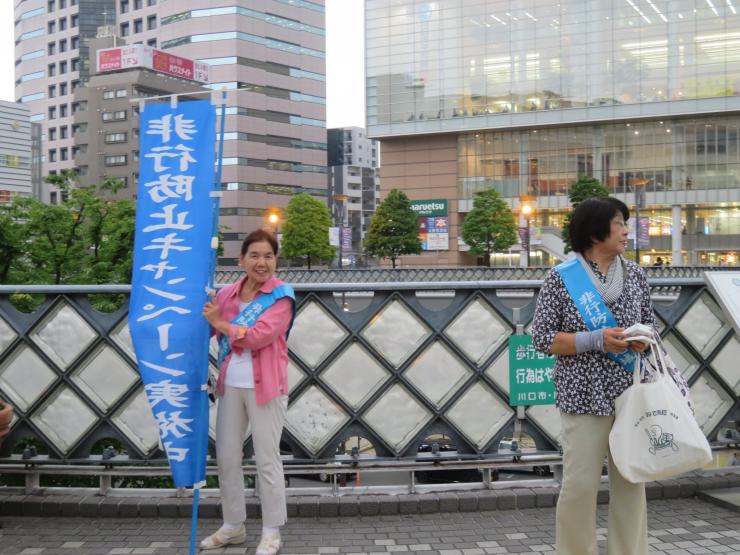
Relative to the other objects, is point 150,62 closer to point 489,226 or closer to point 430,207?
point 430,207

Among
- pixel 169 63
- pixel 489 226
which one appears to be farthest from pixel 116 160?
pixel 489 226

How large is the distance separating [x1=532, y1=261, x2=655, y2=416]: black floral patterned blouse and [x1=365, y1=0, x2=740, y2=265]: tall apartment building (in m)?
61.7

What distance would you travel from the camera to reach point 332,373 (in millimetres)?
5312

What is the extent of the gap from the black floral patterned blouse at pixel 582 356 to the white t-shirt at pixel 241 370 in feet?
5.58

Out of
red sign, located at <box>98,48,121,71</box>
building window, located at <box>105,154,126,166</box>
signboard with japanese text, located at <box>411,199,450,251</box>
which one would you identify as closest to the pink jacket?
signboard with japanese text, located at <box>411,199,450,251</box>

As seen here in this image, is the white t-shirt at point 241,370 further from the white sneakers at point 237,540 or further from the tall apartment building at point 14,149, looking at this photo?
the tall apartment building at point 14,149

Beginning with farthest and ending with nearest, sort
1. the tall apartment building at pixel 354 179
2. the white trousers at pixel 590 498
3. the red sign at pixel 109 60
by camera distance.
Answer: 1. the tall apartment building at pixel 354 179
2. the red sign at pixel 109 60
3. the white trousers at pixel 590 498

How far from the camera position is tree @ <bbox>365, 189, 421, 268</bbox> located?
6650 centimetres

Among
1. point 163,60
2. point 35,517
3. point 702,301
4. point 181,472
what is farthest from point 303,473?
point 163,60

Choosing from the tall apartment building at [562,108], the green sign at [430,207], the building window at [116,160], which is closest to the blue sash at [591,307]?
the tall apartment building at [562,108]

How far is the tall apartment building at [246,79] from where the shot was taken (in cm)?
9275

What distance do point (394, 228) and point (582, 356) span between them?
6339 cm

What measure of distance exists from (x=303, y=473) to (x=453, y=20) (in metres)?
71.7

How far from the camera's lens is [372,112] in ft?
243
